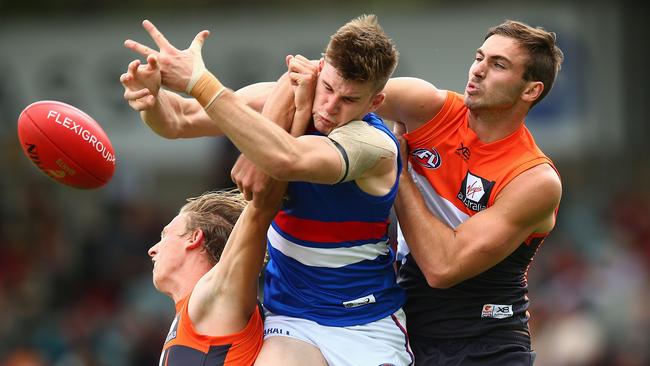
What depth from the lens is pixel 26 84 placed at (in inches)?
582

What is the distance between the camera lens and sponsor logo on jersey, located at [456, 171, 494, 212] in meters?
5.80

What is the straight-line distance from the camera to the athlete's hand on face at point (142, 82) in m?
4.91

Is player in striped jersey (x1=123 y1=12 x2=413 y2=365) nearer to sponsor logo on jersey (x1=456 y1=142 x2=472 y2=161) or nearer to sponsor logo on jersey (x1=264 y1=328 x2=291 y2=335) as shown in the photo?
sponsor logo on jersey (x1=264 y1=328 x2=291 y2=335)

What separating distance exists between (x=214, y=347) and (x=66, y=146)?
124 centimetres

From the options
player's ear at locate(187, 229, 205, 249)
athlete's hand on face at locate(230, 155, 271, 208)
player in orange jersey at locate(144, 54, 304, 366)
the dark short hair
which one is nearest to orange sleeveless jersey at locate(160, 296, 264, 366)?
player in orange jersey at locate(144, 54, 304, 366)

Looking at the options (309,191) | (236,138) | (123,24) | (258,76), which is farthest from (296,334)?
(123,24)

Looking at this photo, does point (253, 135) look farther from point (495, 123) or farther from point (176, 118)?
point (495, 123)

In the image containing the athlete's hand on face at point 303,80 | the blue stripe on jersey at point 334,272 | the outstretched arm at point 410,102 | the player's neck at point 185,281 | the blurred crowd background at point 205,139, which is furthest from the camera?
the blurred crowd background at point 205,139

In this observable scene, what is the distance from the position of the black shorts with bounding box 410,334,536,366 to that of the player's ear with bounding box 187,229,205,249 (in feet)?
4.11

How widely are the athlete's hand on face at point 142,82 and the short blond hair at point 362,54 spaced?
764 mm

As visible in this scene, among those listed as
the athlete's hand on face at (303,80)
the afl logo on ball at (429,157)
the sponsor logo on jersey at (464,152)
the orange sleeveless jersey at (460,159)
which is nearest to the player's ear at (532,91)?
the orange sleeveless jersey at (460,159)

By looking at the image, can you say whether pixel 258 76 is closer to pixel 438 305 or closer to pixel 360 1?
pixel 360 1

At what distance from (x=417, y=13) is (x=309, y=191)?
30.4 feet

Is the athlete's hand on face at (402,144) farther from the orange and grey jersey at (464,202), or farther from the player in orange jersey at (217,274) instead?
the player in orange jersey at (217,274)
